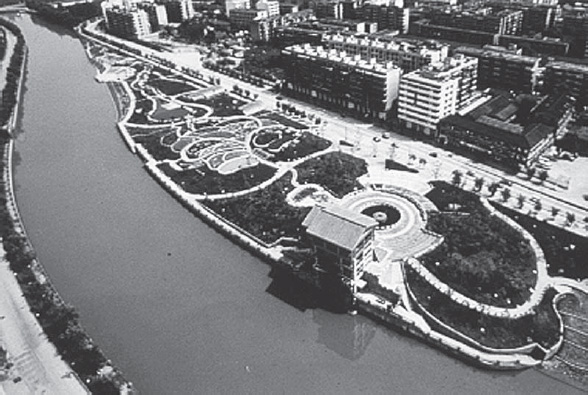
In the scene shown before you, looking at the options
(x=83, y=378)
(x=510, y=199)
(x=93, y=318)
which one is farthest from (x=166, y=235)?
(x=510, y=199)

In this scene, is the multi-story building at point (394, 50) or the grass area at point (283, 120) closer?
the grass area at point (283, 120)

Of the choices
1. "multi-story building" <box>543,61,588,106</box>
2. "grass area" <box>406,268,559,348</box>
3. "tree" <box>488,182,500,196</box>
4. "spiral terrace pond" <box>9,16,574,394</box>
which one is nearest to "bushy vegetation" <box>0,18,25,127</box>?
"spiral terrace pond" <box>9,16,574,394</box>

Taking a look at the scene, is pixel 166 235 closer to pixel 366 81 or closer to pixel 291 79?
pixel 366 81

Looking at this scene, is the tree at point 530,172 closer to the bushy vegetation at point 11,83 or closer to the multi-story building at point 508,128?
the multi-story building at point 508,128

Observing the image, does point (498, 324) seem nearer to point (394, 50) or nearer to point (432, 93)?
point (432, 93)

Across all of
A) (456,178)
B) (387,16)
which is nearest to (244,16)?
(387,16)

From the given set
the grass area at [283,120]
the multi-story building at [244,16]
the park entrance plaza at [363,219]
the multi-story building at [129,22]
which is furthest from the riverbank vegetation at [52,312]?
the multi-story building at [244,16]

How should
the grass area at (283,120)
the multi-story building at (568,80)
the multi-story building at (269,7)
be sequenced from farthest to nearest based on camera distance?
the multi-story building at (269,7) < the grass area at (283,120) < the multi-story building at (568,80)
